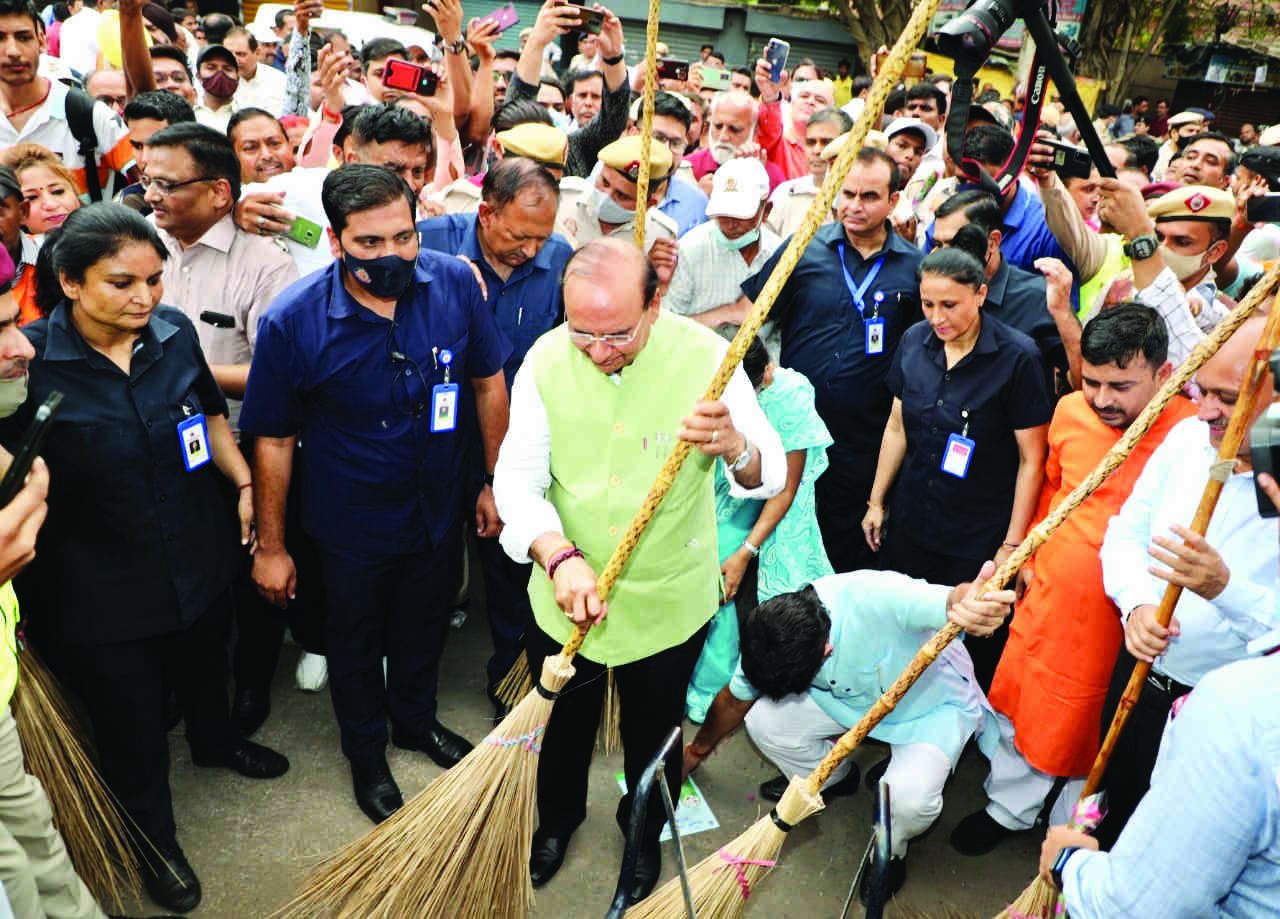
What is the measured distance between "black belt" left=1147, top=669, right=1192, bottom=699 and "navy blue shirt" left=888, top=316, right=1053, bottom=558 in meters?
0.94

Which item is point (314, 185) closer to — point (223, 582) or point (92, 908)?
point (223, 582)

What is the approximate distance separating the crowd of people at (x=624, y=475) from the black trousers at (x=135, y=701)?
12 mm

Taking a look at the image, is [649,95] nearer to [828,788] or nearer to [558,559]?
[558,559]

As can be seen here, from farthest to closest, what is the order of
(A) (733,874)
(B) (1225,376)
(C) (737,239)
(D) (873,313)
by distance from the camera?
(C) (737,239), (D) (873,313), (A) (733,874), (B) (1225,376)

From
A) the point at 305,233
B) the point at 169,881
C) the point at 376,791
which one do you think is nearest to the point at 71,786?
the point at 169,881

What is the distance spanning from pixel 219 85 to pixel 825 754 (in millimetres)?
5534

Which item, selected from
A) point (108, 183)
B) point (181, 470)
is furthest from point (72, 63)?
point (181, 470)

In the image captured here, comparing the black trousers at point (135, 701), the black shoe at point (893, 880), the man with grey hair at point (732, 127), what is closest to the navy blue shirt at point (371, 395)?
→ the black trousers at point (135, 701)

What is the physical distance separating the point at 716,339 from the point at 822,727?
4.58ft

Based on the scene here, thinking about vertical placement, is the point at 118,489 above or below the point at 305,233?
below

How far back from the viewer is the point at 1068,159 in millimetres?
3717

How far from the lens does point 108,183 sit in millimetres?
4801

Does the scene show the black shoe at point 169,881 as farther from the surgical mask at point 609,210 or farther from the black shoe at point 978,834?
the surgical mask at point 609,210

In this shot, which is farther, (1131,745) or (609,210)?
(609,210)
